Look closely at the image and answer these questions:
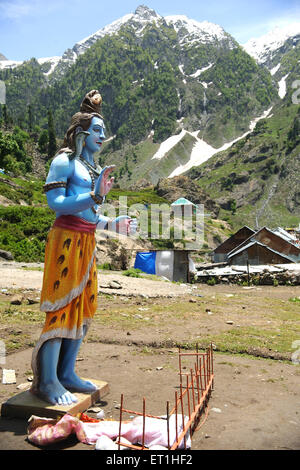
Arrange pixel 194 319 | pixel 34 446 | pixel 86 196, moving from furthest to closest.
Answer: pixel 194 319 < pixel 86 196 < pixel 34 446

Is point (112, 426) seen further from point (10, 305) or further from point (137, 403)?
point (10, 305)

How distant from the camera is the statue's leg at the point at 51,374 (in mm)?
4402

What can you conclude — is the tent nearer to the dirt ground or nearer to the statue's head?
the dirt ground

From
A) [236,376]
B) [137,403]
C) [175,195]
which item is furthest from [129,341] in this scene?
[175,195]

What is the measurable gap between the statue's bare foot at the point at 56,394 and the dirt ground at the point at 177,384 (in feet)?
1.08

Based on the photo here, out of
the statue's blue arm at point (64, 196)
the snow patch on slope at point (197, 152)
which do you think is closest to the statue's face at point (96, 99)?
the statue's blue arm at point (64, 196)

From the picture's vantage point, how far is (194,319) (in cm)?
1028

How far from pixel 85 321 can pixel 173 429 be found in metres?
1.72

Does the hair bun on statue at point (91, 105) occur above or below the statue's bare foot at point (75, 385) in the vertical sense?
above

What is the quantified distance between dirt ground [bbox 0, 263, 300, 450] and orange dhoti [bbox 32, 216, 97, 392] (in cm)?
99

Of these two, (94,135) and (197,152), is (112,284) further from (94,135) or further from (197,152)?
(197,152)

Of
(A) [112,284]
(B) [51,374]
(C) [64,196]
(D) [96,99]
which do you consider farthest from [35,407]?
(A) [112,284]

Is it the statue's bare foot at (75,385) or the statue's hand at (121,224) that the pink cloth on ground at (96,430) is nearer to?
the statue's bare foot at (75,385)
